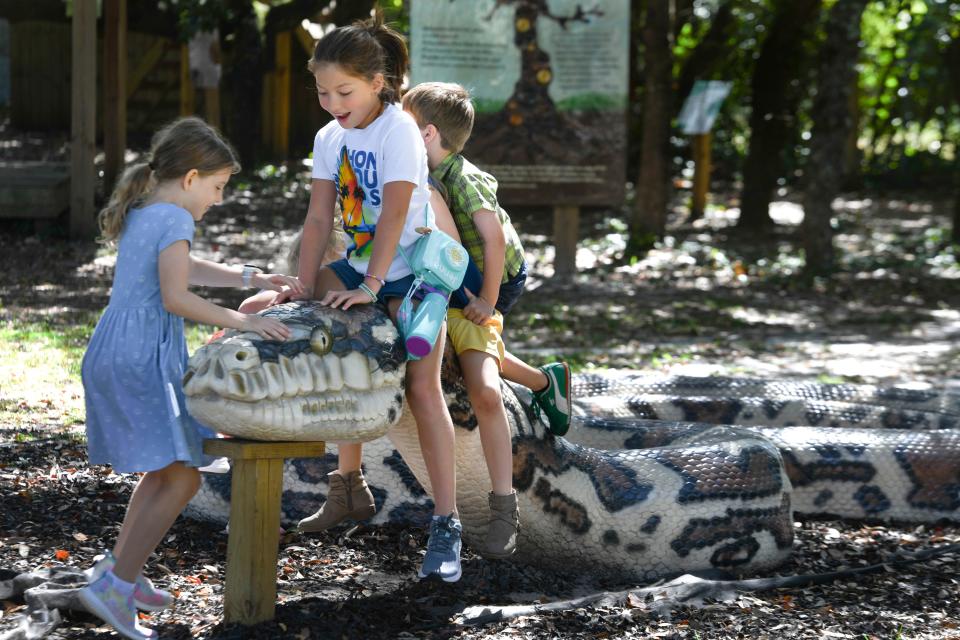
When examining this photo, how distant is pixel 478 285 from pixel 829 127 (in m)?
9.67

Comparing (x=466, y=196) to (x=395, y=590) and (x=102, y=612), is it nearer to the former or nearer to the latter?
(x=395, y=590)

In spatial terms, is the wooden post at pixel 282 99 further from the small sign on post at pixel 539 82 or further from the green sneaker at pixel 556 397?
the green sneaker at pixel 556 397

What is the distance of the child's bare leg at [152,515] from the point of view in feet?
11.5

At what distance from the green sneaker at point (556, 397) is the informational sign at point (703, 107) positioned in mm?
13268

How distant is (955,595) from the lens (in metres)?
4.41

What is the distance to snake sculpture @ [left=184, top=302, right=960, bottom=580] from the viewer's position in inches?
132

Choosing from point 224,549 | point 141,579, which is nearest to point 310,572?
point 224,549

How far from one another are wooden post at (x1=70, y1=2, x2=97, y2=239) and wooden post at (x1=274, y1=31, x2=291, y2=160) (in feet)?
23.6

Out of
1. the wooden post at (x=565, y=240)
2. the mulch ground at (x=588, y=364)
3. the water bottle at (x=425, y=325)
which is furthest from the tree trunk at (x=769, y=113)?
the water bottle at (x=425, y=325)

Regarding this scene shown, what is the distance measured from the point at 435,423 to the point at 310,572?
34.6 inches

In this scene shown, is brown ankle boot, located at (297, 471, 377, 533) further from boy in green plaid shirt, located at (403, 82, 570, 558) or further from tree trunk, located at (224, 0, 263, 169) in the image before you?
tree trunk, located at (224, 0, 263, 169)

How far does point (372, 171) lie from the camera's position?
3.81m

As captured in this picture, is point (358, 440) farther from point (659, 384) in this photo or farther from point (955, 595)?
point (659, 384)

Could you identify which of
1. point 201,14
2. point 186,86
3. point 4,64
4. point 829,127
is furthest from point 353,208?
point 4,64
